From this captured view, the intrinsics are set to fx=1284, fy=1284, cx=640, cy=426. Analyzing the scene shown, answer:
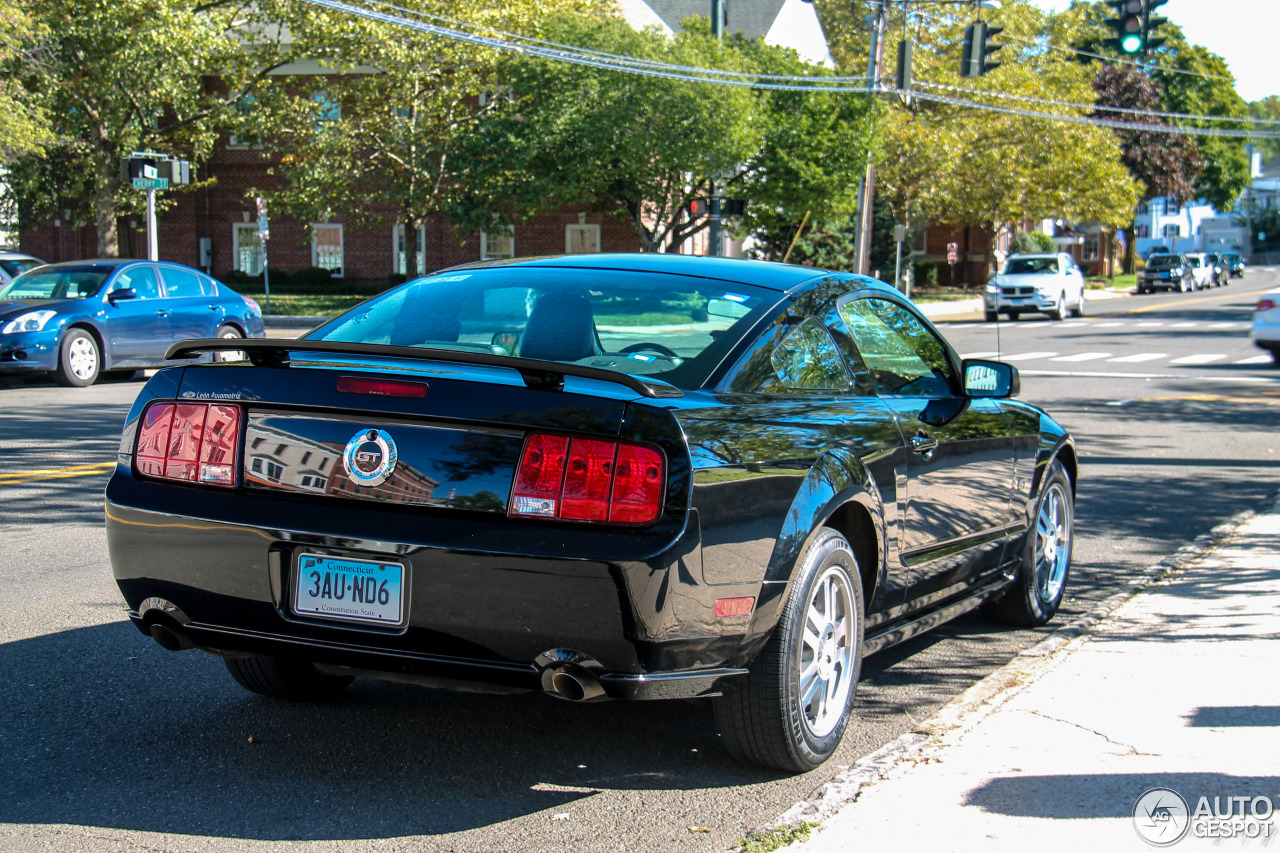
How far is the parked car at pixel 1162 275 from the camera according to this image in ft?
198

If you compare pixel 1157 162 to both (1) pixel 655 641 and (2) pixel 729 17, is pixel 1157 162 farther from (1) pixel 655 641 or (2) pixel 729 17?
(1) pixel 655 641

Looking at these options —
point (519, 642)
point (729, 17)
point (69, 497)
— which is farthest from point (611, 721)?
point (729, 17)

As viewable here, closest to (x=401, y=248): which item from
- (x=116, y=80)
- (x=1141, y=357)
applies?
(x=116, y=80)

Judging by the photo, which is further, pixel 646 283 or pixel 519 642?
pixel 646 283

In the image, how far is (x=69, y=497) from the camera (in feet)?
27.5

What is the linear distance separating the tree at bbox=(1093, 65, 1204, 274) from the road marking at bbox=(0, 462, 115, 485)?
64.5 metres

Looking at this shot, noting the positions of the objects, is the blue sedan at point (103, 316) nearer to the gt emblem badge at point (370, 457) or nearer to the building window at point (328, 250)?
the gt emblem badge at point (370, 457)

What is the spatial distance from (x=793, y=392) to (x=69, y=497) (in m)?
5.98

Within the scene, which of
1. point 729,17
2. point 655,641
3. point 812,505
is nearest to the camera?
point 655,641

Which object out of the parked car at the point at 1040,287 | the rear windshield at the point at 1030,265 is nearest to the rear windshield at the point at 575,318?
the parked car at the point at 1040,287

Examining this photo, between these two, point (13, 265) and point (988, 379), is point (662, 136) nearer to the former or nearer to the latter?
point (13, 265)

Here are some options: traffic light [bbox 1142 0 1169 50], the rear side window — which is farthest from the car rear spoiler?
traffic light [bbox 1142 0 1169 50]

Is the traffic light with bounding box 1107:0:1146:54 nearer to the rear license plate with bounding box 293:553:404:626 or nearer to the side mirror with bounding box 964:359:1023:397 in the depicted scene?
the side mirror with bounding box 964:359:1023:397

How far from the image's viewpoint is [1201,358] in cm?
2298
